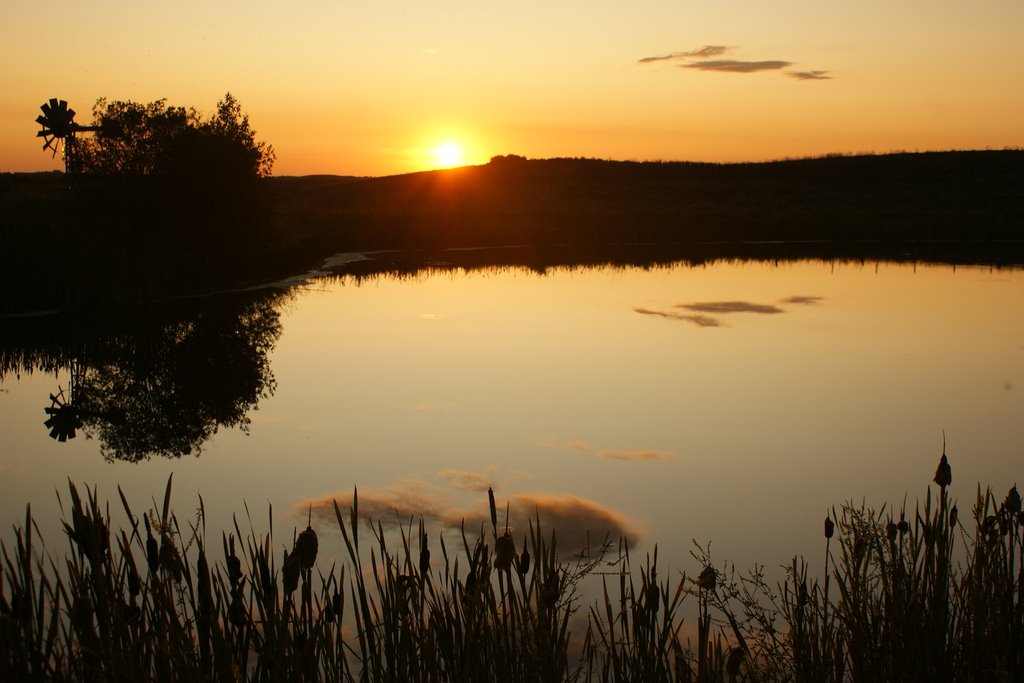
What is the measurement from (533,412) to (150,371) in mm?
4977

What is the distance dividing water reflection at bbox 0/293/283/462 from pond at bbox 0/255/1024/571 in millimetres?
47

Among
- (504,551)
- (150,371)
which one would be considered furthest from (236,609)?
(150,371)

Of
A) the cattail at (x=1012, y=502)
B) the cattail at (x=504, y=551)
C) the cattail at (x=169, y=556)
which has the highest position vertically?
the cattail at (x=169, y=556)

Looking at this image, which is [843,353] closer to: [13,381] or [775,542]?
[775,542]

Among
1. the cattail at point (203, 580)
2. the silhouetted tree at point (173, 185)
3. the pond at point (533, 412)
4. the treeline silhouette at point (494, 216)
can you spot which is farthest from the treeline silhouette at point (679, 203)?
the cattail at point (203, 580)

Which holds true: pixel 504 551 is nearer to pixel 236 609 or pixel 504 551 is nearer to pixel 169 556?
pixel 236 609

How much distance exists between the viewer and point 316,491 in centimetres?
686

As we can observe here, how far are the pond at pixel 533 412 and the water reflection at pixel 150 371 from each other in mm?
47

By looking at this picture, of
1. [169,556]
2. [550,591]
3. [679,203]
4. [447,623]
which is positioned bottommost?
[447,623]

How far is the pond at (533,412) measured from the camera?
257 inches

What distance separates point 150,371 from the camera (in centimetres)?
1141

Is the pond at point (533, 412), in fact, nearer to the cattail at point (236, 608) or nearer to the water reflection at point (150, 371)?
the water reflection at point (150, 371)

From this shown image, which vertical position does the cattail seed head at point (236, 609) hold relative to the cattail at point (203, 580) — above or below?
below

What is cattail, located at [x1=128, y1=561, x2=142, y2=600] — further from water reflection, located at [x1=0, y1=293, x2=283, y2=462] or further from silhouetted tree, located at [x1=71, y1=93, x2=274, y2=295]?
silhouetted tree, located at [x1=71, y1=93, x2=274, y2=295]
